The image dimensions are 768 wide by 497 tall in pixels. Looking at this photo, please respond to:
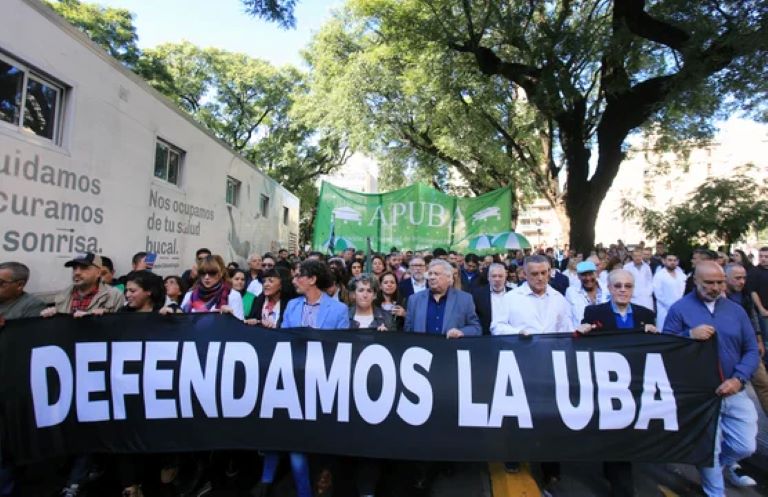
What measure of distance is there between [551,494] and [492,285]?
2.29 m

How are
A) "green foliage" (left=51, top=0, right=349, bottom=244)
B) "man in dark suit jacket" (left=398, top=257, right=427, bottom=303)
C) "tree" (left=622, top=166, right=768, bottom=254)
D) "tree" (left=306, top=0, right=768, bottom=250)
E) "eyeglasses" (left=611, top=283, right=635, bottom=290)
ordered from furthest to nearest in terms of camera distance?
1. "green foliage" (left=51, top=0, right=349, bottom=244)
2. "tree" (left=622, top=166, right=768, bottom=254)
3. "tree" (left=306, top=0, right=768, bottom=250)
4. "man in dark suit jacket" (left=398, top=257, right=427, bottom=303)
5. "eyeglasses" (left=611, top=283, right=635, bottom=290)

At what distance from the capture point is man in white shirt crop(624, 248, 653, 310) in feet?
24.7

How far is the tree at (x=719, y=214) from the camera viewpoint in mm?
17531

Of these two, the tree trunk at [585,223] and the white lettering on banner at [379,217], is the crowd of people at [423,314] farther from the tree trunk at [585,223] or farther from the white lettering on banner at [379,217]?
the tree trunk at [585,223]

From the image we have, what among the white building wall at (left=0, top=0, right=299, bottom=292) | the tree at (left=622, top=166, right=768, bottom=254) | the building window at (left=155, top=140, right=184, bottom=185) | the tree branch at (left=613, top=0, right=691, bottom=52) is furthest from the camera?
the tree at (left=622, top=166, right=768, bottom=254)

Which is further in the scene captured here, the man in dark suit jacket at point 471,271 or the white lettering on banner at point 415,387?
the man in dark suit jacket at point 471,271

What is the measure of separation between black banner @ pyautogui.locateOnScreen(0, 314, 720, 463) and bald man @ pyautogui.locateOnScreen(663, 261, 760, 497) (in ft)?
0.36

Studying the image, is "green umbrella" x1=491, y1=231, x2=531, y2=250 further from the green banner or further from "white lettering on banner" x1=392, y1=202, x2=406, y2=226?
"white lettering on banner" x1=392, y1=202, x2=406, y2=226

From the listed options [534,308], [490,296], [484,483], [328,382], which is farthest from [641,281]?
[328,382]

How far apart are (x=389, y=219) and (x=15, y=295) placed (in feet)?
26.1

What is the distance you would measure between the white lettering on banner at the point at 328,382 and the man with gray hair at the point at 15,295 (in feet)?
6.92

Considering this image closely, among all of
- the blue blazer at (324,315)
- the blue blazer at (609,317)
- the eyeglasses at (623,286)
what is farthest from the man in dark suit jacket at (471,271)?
the blue blazer at (324,315)

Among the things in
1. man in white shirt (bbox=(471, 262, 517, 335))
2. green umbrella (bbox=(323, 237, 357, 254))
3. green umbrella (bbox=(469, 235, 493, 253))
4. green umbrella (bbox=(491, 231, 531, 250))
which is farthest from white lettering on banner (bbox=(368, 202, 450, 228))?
man in white shirt (bbox=(471, 262, 517, 335))

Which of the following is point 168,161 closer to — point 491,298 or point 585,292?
point 491,298
